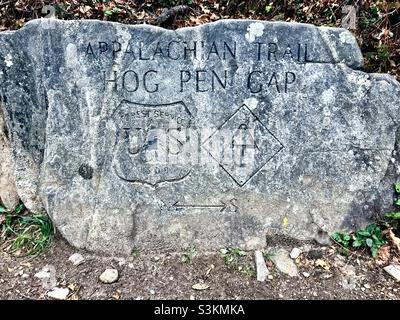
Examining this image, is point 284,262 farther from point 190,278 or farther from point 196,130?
point 196,130

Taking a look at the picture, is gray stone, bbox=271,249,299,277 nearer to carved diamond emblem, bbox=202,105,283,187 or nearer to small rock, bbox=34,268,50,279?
carved diamond emblem, bbox=202,105,283,187

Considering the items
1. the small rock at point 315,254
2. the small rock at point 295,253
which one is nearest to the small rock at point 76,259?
the small rock at point 295,253

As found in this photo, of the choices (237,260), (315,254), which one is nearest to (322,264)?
(315,254)

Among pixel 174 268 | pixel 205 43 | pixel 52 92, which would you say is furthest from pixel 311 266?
pixel 52 92

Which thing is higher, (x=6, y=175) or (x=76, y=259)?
(x=6, y=175)

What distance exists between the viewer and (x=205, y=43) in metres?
2.48

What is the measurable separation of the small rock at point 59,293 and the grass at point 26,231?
1.24 ft

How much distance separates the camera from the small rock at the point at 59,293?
245 cm

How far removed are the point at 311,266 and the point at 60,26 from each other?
2331 mm

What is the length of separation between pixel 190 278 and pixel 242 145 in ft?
3.19

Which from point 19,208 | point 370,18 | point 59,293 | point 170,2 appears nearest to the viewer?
point 59,293

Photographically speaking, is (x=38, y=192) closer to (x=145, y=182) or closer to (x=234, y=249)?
(x=145, y=182)

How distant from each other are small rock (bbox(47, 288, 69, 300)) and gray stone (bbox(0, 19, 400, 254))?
34 cm

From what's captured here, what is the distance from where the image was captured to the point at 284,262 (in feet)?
8.80
